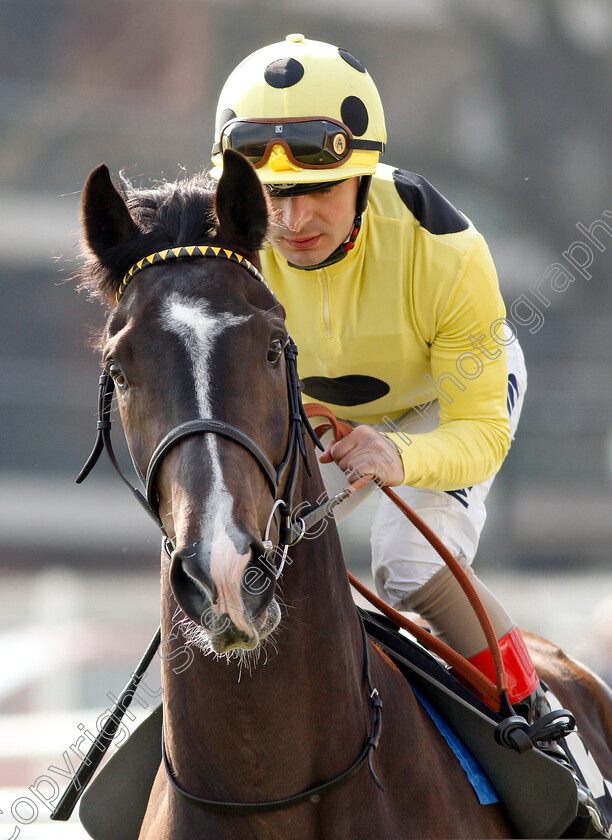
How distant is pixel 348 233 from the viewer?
203 cm

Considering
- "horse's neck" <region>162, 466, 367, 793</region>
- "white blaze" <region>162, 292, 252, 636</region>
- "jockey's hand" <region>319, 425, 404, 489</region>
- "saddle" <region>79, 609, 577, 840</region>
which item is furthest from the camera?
"saddle" <region>79, 609, 577, 840</region>

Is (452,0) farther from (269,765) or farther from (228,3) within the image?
(269,765)

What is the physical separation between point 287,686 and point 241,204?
2.71 feet

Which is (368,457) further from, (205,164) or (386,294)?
(205,164)

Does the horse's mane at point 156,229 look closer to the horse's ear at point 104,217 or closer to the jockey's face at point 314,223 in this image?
the horse's ear at point 104,217

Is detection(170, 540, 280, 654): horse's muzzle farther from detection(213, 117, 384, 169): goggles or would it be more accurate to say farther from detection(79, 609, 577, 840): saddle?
detection(213, 117, 384, 169): goggles

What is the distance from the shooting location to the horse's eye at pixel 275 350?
1418 millimetres

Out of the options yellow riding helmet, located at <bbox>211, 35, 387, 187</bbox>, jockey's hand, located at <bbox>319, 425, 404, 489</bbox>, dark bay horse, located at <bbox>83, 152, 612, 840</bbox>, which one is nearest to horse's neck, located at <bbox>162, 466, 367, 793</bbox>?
dark bay horse, located at <bbox>83, 152, 612, 840</bbox>

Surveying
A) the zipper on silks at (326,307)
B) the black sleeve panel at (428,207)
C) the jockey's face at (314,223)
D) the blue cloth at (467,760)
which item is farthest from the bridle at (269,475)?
the black sleeve panel at (428,207)

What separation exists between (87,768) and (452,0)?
201 inches

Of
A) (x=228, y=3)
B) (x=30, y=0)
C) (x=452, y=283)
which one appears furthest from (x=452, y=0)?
(x=452, y=283)

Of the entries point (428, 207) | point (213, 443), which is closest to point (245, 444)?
point (213, 443)

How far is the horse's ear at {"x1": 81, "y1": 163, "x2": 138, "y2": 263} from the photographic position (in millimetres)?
1517

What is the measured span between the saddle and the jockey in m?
0.14
